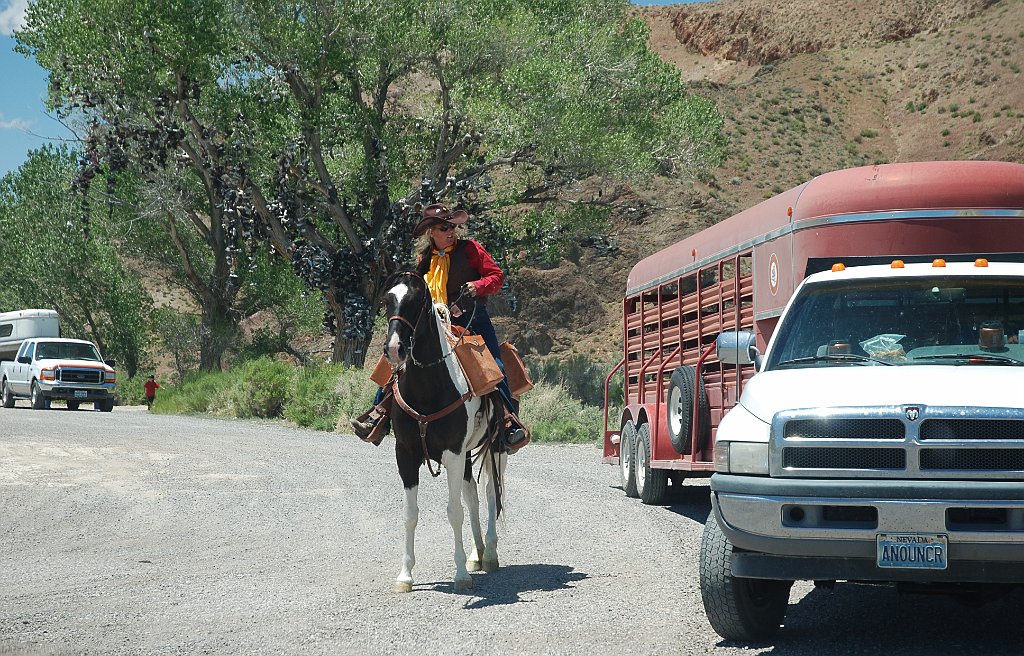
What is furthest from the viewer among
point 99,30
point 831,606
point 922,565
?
point 99,30

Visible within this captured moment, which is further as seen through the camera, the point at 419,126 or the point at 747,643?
the point at 419,126

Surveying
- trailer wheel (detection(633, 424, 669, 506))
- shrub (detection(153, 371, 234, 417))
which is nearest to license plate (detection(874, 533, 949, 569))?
trailer wheel (detection(633, 424, 669, 506))

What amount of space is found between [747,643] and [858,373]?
1.59 meters

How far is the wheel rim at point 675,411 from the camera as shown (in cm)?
1186

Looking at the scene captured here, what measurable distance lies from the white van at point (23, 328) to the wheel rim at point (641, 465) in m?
33.5

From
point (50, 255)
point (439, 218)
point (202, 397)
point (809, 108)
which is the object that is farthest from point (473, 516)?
point (809, 108)

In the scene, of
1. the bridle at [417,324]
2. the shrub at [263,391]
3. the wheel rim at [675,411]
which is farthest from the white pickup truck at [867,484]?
the shrub at [263,391]

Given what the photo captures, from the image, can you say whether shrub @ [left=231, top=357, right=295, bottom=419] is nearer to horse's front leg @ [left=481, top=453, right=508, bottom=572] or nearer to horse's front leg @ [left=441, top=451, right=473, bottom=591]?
horse's front leg @ [left=481, top=453, right=508, bottom=572]

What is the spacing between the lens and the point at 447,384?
8.21 metres

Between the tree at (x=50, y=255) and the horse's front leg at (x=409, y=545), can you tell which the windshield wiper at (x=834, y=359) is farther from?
the tree at (x=50, y=255)

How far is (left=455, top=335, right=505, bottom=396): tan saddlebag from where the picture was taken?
8.34 metres

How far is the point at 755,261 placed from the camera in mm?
10500

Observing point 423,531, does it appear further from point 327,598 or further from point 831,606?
point 831,606

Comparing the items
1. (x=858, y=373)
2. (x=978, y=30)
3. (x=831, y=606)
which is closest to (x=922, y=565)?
(x=858, y=373)
